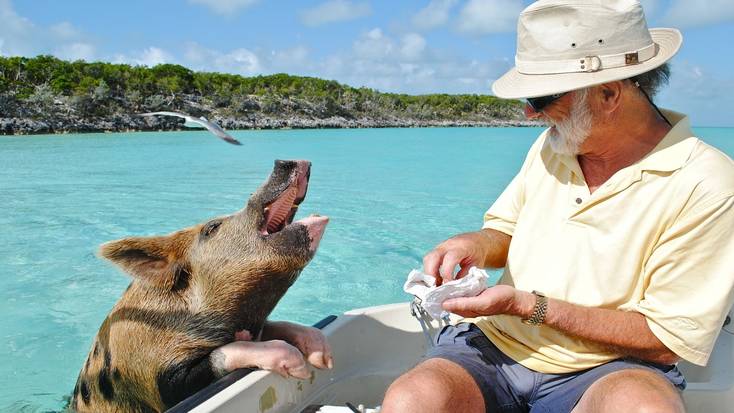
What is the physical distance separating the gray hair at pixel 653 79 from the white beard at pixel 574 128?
7.6 inches

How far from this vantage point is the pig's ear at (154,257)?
285cm

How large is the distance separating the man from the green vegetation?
141ft

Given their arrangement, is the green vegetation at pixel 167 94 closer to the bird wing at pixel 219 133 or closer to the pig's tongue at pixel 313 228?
the bird wing at pixel 219 133

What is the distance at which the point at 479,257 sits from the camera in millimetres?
2615

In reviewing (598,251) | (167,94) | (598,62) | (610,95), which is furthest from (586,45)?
(167,94)

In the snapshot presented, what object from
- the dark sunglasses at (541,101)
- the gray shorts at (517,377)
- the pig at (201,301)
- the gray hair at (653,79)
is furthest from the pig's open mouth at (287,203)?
the gray hair at (653,79)

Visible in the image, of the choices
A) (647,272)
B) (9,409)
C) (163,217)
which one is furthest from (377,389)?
(163,217)

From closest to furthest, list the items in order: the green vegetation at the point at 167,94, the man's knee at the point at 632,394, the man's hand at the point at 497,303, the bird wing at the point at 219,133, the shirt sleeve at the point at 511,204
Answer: the man's knee at the point at 632,394
the man's hand at the point at 497,303
the shirt sleeve at the point at 511,204
the bird wing at the point at 219,133
the green vegetation at the point at 167,94

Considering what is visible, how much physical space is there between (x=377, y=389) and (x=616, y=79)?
5.99ft

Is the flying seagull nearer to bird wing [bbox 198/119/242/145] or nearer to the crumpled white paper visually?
bird wing [bbox 198/119/242/145]

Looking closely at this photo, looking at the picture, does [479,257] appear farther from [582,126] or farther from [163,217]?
[163,217]

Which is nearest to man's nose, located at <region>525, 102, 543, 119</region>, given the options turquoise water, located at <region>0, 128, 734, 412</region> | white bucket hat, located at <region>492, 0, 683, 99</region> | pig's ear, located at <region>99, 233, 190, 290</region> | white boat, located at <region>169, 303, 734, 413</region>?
white bucket hat, located at <region>492, 0, 683, 99</region>

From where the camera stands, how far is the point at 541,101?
2.31 meters

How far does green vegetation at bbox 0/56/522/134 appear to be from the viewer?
43500mm
